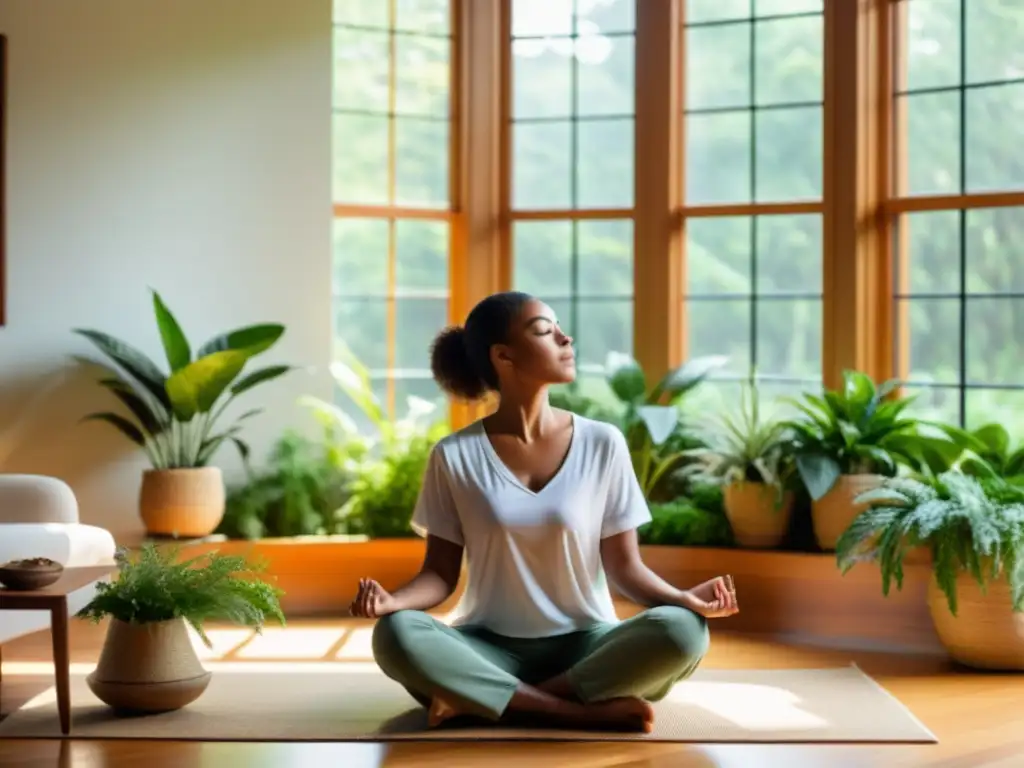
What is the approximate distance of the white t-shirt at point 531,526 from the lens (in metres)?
3.92

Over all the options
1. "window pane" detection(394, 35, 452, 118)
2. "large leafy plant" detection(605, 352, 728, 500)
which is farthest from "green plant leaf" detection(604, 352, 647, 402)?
"window pane" detection(394, 35, 452, 118)

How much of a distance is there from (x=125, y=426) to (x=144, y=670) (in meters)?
2.07

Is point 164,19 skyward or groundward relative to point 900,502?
skyward

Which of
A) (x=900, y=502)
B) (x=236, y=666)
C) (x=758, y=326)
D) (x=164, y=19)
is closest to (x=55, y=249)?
(x=164, y=19)

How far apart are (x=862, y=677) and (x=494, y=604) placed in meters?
1.35

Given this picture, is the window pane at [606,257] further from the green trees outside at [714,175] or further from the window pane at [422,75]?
the window pane at [422,75]

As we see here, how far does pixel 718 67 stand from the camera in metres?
6.47

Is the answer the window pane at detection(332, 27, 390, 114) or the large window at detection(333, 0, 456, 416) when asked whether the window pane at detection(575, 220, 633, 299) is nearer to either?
A: the large window at detection(333, 0, 456, 416)

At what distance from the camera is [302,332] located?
6.41 metres

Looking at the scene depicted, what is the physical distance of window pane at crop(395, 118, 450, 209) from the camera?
6676 millimetres

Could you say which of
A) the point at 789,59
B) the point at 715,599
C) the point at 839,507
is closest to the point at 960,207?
the point at 789,59

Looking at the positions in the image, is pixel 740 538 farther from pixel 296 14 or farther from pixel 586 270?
pixel 296 14

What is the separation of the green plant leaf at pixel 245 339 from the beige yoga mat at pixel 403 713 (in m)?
1.60

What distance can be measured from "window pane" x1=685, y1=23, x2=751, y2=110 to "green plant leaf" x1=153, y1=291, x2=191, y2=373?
2396 mm
